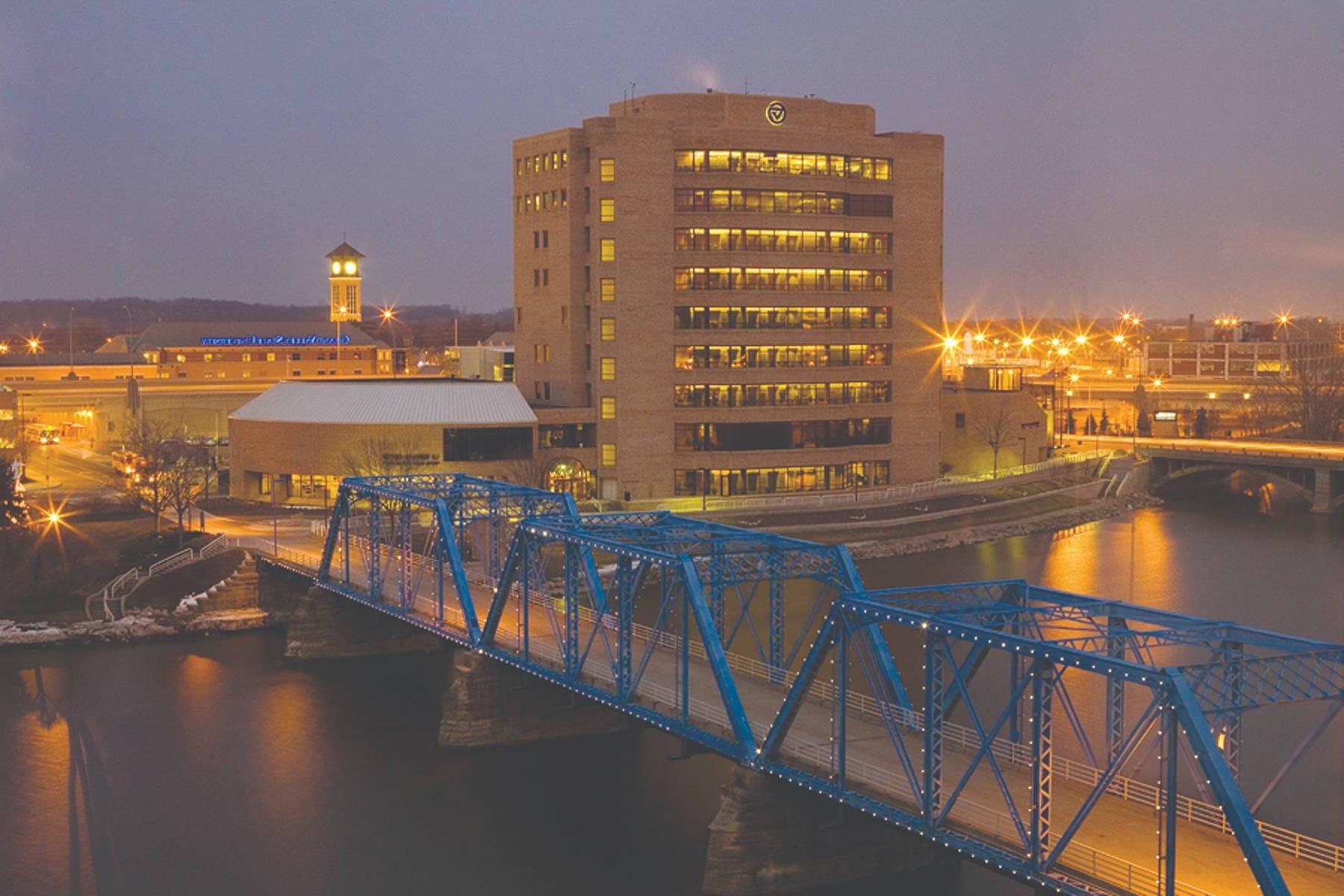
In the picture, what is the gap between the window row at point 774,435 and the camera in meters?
77.1

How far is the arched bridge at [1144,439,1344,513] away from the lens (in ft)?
294

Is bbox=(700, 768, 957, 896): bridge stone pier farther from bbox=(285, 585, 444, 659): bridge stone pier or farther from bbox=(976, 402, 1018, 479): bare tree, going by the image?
bbox=(976, 402, 1018, 479): bare tree

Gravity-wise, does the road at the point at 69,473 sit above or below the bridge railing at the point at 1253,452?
below

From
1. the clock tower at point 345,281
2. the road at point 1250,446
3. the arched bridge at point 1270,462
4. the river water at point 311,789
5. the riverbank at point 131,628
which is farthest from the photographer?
the clock tower at point 345,281

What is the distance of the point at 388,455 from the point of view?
237 feet

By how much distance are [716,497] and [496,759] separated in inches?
1501

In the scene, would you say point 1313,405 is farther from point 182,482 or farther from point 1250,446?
point 182,482

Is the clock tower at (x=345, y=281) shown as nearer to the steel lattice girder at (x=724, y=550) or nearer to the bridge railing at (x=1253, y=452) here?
the bridge railing at (x=1253, y=452)

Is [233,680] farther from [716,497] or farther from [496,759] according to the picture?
[716,497]

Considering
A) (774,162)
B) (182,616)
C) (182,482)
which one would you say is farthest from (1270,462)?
(182,616)

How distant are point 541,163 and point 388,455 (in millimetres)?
16883

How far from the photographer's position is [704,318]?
250 feet

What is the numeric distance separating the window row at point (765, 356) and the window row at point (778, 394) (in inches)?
39.8

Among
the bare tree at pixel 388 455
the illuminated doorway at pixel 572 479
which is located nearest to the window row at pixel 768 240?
the illuminated doorway at pixel 572 479
